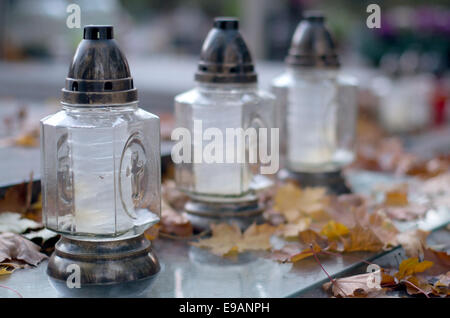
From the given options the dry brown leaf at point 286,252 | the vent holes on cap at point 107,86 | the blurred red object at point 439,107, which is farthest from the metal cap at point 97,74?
the blurred red object at point 439,107

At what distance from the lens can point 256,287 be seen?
1.46 m

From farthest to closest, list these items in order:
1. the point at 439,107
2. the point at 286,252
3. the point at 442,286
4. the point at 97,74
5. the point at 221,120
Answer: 1. the point at 439,107
2. the point at 221,120
3. the point at 286,252
4. the point at 442,286
5. the point at 97,74

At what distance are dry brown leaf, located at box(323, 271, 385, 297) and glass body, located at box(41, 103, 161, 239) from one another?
16.3 inches

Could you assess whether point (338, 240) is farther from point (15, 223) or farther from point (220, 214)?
point (15, 223)

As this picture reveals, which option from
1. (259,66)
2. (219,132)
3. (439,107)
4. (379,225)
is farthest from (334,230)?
(259,66)

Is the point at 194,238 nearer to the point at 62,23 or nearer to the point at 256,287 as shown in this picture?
the point at 256,287

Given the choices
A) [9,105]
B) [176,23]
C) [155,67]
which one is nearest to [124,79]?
[9,105]

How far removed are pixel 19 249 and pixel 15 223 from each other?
0.48 ft

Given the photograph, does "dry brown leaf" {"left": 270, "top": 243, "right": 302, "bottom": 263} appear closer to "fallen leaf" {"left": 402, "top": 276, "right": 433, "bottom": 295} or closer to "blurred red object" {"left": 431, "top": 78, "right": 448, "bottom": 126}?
"fallen leaf" {"left": 402, "top": 276, "right": 433, "bottom": 295}

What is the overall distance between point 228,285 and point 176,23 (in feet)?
41.3

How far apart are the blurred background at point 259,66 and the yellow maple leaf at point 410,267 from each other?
1.39m

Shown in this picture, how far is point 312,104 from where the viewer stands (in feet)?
7.10
